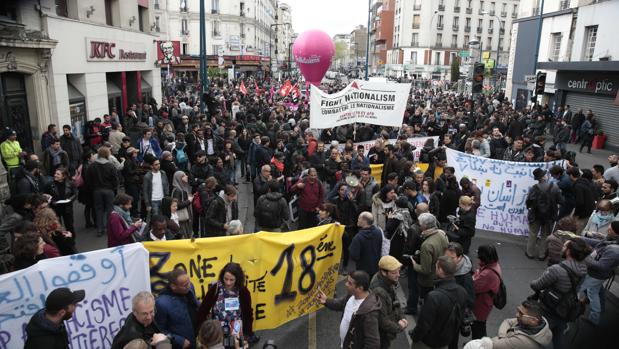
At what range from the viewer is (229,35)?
60.9 meters

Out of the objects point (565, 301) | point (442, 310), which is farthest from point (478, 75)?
point (442, 310)

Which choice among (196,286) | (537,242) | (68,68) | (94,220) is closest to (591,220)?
(537,242)

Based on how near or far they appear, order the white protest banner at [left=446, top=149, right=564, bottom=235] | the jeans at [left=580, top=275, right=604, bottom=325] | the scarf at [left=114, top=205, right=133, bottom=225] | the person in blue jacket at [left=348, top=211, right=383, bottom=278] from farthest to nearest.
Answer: the white protest banner at [left=446, top=149, right=564, bottom=235] < the scarf at [left=114, top=205, right=133, bottom=225] < the person in blue jacket at [left=348, top=211, right=383, bottom=278] < the jeans at [left=580, top=275, right=604, bottom=325]

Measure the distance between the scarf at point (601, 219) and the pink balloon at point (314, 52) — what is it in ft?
52.4

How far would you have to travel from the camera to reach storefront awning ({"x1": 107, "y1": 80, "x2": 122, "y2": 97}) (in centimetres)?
1914

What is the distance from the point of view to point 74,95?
15.8 metres

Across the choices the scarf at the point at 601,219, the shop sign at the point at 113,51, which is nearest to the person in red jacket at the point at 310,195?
the scarf at the point at 601,219

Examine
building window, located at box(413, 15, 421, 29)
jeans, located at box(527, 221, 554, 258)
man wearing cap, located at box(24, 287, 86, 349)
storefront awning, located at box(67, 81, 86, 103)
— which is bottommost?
jeans, located at box(527, 221, 554, 258)

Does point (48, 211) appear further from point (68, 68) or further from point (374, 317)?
point (68, 68)

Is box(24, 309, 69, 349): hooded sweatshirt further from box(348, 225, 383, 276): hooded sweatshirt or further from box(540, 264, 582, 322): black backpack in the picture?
box(540, 264, 582, 322): black backpack

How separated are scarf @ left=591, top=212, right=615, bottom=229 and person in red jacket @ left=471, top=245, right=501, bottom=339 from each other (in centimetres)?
327

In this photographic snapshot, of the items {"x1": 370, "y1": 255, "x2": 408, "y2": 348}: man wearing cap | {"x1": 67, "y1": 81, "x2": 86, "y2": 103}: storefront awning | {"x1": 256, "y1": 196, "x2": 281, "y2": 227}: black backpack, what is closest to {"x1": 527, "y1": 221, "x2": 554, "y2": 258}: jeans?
{"x1": 256, "y1": 196, "x2": 281, "y2": 227}: black backpack

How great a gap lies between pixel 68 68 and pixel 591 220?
588 inches

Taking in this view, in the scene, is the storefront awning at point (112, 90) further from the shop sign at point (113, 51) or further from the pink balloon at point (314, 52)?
the pink balloon at point (314, 52)
